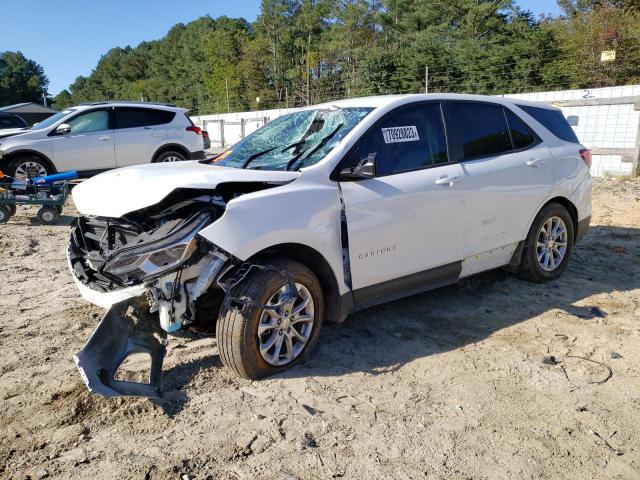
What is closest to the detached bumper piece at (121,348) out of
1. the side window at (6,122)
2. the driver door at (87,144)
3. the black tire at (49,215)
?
the black tire at (49,215)

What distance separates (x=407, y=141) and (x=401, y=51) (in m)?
29.0

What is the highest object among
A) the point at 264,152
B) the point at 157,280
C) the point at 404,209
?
the point at 264,152

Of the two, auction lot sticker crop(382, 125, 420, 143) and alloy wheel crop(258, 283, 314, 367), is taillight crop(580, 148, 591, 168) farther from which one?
alloy wheel crop(258, 283, 314, 367)

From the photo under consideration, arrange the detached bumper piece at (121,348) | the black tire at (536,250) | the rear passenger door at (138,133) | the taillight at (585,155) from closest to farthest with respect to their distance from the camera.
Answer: the detached bumper piece at (121,348) → the black tire at (536,250) → the taillight at (585,155) → the rear passenger door at (138,133)

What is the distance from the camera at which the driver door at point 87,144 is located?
10385mm

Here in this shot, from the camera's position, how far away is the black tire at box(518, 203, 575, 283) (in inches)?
194

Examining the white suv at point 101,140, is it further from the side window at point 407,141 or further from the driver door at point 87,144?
the side window at point 407,141

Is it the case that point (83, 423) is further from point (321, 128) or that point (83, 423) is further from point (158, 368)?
point (321, 128)

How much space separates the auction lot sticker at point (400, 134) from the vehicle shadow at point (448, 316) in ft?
4.94

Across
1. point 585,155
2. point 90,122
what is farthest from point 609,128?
point 90,122

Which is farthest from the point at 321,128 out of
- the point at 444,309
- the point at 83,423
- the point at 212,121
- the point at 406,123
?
the point at 212,121

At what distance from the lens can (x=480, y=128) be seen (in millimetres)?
4551

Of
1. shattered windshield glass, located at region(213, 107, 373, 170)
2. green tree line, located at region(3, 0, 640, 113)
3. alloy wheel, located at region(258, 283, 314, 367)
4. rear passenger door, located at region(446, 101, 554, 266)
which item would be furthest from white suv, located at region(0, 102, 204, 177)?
green tree line, located at region(3, 0, 640, 113)

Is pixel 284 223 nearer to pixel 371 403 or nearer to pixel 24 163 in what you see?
pixel 371 403
